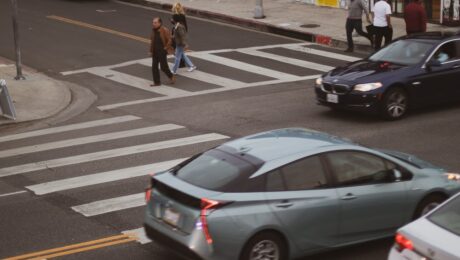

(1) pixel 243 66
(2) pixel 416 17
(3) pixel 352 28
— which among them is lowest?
(1) pixel 243 66

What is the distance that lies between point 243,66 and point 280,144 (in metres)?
13.5

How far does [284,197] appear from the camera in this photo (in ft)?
29.6

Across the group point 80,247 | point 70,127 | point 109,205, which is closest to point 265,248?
point 80,247

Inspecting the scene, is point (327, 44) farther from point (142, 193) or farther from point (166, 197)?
point (166, 197)

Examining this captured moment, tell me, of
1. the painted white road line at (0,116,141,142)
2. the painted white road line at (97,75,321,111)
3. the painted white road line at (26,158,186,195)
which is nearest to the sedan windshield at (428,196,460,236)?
the painted white road line at (26,158,186,195)

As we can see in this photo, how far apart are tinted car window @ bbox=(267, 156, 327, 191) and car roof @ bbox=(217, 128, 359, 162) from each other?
0.16 metres

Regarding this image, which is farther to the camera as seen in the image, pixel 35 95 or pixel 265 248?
pixel 35 95

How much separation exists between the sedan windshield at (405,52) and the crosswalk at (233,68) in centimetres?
369

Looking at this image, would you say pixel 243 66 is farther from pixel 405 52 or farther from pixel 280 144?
pixel 280 144

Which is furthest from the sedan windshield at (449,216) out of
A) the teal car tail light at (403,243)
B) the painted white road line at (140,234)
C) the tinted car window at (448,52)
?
the tinted car window at (448,52)

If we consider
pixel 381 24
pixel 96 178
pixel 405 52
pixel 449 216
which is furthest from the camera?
pixel 381 24

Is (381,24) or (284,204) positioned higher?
(284,204)

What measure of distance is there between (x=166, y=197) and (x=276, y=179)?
1190 millimetres

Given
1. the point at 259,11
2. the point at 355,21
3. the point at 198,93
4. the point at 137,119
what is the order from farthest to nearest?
the point at 259,11
the point at 355,21
the point at 198,93
the point at 137,119
